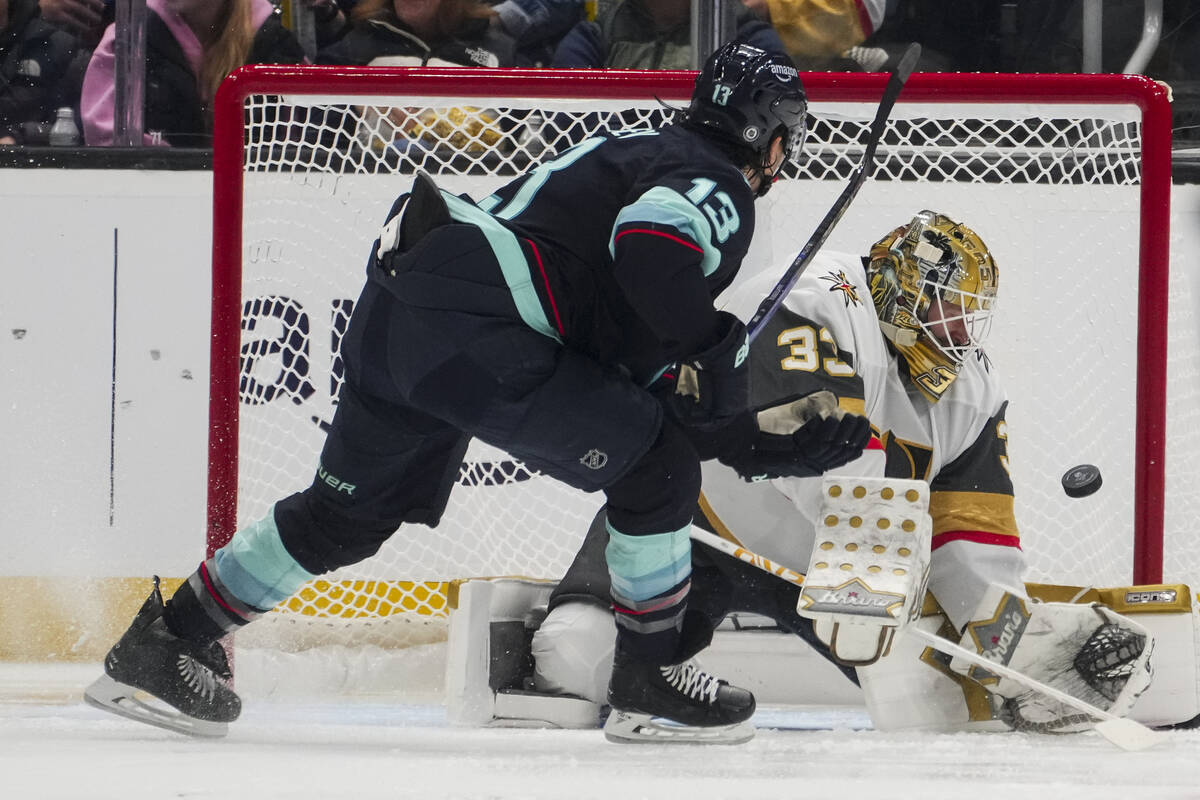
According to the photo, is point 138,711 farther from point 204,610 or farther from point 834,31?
point 834,31

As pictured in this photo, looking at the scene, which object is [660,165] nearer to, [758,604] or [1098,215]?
[758,604]

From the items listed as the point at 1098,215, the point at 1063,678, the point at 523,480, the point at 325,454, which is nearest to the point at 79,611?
the point at 523,480

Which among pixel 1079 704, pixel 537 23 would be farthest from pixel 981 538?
pixel 537 23

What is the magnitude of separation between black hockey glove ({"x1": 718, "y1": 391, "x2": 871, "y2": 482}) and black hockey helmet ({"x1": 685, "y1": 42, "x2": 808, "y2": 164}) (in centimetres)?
38

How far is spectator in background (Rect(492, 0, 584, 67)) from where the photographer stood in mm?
2971

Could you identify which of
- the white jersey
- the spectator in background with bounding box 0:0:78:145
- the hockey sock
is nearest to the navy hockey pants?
the hockey sock

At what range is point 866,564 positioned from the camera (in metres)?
1.96

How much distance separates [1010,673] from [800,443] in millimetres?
560

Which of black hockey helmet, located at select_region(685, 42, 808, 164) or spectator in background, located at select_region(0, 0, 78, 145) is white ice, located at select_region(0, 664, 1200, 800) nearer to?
black hockey helmet, located at select_region(685, 42, 808, 164)

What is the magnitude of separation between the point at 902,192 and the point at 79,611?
199 centimetres

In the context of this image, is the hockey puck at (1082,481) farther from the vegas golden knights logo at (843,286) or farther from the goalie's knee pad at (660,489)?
the goalie's knee pad at (660,489)

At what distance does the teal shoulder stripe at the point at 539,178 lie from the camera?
177cm

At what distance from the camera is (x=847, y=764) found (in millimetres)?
1707

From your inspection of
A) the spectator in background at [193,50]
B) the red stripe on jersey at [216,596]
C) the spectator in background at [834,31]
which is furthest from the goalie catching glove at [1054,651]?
the spectator in background at [193,50]
